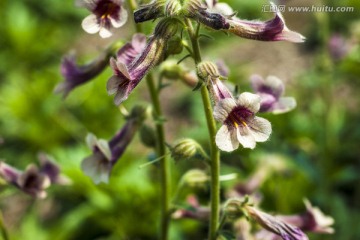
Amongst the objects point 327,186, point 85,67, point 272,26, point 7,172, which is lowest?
point 327,186

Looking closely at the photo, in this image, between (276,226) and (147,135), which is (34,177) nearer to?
(147,135)

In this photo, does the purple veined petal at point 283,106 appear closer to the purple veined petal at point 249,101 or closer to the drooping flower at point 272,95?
the drooping flower at point 272,95

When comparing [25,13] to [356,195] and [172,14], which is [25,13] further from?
[172,14]

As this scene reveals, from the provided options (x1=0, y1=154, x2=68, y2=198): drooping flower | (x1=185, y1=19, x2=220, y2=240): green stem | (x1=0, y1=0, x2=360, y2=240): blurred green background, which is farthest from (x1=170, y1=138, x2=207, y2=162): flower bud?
(x1=0, y1=154, x2=68, y2=198): drooping flower

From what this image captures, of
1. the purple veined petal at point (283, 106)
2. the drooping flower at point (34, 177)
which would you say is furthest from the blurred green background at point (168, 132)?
the purple veined petal at point (283, 106)

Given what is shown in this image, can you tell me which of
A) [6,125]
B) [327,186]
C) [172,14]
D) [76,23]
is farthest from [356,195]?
[76,23]

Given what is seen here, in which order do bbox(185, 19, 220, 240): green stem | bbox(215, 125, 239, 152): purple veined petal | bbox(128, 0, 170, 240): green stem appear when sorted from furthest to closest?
bbox(128, 0, 170, 240): green stem < bbox(185, 19, 220, 240): green stem < bbox(215, 125, 239, 152): purple veined petal

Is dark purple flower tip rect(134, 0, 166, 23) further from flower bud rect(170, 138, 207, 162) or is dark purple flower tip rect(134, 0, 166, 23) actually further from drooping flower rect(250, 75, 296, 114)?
drooping flower rect(250, 75, 296, 114)
